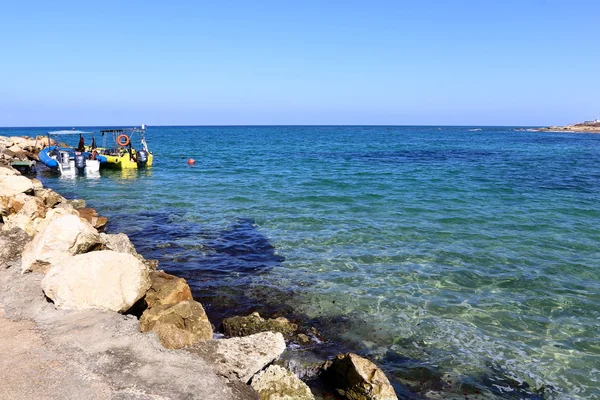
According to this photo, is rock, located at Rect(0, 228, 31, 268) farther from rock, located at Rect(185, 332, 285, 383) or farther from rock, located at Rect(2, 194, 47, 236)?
rock, located at Rect(185, 332, 285, 383)

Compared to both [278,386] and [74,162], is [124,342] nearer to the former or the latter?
[278,386]

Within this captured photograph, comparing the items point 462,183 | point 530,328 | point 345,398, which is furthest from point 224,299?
point 462,183

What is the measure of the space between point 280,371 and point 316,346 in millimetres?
2070

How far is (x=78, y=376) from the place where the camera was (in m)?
5.62

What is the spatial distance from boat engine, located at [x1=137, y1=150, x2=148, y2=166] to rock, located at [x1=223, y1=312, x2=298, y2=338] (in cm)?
3059

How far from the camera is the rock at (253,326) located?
8352 mm

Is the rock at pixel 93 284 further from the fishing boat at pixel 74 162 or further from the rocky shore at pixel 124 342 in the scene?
the fishing boat at pixel 74 162

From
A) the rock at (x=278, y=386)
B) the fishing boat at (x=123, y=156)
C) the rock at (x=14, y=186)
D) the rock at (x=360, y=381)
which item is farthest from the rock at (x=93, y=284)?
the fishing boat at (x=123, y=156)

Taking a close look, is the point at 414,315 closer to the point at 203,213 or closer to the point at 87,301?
the point at 87,301

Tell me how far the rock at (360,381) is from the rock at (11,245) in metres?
7.57

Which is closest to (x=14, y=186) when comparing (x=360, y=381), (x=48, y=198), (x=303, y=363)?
(x=48, y=198)

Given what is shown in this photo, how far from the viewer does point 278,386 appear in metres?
6.11

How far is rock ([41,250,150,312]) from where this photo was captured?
24.3 feet

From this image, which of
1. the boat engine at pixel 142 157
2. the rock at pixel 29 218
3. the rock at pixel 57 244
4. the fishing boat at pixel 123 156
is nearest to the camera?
the rock at pixel 57 244
